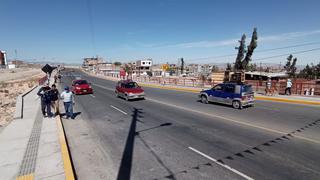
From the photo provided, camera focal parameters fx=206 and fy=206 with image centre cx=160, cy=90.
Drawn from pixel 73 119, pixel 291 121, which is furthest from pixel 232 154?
pixel 73 119

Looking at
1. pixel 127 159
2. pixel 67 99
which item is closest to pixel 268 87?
pixel 67 99

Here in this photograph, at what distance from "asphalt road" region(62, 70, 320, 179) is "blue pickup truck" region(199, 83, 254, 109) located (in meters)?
2.81

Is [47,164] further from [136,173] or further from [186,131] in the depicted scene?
[186,131]

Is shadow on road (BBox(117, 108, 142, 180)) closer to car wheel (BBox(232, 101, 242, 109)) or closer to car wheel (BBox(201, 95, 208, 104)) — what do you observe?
car wheel (BBox(232, 101, 242, 109))

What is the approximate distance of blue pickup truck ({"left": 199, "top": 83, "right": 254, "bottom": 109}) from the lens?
14.8 m

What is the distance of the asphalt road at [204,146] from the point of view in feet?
18.2

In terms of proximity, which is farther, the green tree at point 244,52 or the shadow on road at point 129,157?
the green tree at point 244,52

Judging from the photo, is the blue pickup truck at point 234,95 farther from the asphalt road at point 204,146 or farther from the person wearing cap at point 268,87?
the person wearing cap at point 268,87

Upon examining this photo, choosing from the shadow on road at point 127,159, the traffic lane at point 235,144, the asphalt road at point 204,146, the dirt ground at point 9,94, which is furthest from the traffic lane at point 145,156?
the dirt ground at point 9,94

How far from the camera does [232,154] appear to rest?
21.7 ft

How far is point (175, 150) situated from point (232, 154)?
72.8 inches

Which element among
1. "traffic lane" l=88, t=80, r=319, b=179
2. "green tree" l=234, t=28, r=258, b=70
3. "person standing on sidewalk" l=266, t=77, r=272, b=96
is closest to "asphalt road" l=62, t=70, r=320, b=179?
"traffic lane" l=88, t=80, r=319, b=179

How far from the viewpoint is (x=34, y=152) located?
22.1ft

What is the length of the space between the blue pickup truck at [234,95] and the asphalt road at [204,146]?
9.22 ft
